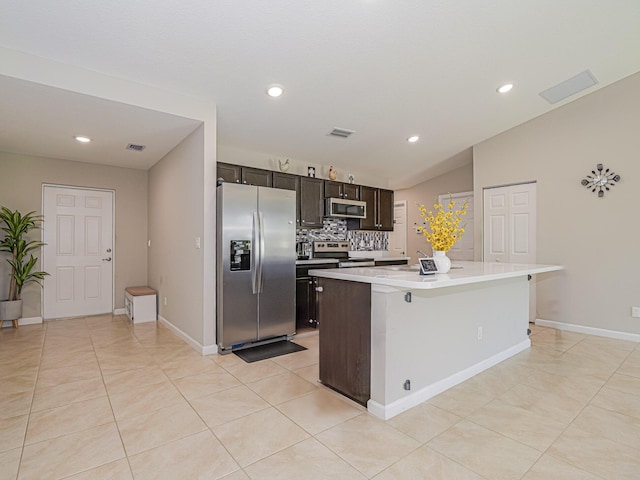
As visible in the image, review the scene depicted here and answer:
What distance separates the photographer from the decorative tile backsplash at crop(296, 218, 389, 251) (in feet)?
18.7

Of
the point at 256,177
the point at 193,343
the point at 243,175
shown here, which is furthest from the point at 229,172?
the point at 193,343

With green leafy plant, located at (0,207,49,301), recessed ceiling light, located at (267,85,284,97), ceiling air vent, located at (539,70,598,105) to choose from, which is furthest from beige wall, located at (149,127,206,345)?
ceiling air vent, located at (539,70,598,105)

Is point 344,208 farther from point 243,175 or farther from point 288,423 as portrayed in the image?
point 288,423

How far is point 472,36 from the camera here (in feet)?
9.87

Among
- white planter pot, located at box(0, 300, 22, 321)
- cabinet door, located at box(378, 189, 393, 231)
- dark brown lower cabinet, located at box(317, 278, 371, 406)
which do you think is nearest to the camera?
dark brown lower cabinet, located at box(317, 278, 371, 406)

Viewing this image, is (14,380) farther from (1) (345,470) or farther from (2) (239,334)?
(1) (345,470)

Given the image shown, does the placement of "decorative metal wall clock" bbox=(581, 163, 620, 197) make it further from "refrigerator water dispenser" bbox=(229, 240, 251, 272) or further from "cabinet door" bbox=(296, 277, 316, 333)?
"refrigerator water dispenser" bbox=(229, 240, 251, 272)

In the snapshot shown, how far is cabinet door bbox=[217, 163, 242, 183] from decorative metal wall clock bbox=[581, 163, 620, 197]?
14.7ft

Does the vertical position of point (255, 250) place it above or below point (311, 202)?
below

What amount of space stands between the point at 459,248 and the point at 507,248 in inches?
56.3

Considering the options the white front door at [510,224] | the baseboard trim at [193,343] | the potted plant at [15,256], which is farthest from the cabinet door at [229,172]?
the white front door at [510,224]

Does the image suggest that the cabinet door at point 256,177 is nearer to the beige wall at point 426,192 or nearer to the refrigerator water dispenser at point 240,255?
the refrigerator water dispenser at point 240,255

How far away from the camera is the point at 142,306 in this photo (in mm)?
4914

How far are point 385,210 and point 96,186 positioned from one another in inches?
191
